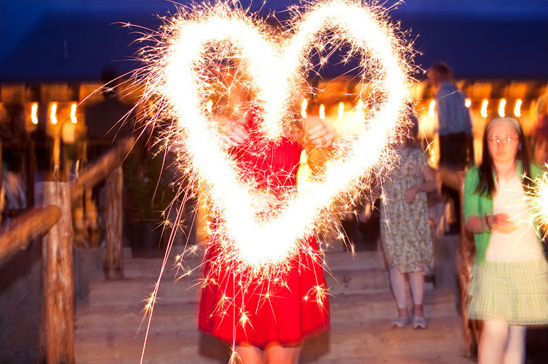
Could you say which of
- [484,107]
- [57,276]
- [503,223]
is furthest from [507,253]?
[484,107]

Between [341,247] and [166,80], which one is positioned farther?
[341,247]

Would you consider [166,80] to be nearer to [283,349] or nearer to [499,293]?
[283,349]

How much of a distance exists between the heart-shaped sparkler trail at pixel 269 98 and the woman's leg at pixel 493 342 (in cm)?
115

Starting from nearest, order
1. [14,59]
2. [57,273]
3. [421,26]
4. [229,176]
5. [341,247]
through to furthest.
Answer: [229,176], [57,273], [341,247], [14,59], [421,26]

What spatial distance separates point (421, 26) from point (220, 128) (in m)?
6.70

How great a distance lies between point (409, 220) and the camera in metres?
4.50

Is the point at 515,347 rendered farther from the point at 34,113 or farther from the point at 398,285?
the point at 34,113

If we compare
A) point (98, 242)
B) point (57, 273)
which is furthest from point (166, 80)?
point (98, 242)

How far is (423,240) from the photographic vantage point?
14.8ft

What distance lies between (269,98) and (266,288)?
74cm

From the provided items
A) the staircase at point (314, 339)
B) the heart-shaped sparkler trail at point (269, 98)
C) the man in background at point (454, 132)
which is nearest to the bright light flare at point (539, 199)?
the heart-shaped sparkler trail at point (269, 98)

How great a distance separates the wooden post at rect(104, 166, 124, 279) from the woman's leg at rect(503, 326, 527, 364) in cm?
340

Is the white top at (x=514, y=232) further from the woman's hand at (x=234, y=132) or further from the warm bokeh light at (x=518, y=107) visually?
the warm bokeh light at (x=518, y=107)

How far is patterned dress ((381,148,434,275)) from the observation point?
442cm
